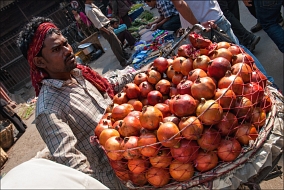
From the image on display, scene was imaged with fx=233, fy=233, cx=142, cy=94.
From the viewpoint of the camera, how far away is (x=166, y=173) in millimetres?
1414

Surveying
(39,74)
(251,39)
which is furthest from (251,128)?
(251,39)

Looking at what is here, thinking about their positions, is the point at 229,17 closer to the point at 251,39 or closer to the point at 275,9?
the point at 251,39

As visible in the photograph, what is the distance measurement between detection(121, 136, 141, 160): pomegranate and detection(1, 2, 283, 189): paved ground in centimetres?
183

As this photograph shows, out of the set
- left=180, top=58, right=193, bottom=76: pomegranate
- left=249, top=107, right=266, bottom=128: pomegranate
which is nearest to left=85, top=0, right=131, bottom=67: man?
left=180, top=58, right=193, bottom=76: pomegranate

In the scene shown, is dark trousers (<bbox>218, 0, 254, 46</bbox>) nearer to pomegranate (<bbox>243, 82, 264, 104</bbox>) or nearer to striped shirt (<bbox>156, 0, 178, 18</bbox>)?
striped shirt (<bbox>156, 0, 178, 18</bbox>)

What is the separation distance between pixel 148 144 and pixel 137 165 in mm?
159

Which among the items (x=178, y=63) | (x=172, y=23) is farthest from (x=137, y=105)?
(x=172, y=23)

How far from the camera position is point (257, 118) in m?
1.42

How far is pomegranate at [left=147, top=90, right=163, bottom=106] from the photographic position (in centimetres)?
175

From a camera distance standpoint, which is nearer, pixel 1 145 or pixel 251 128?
pixel 251 128

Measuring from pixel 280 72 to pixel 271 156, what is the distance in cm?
274

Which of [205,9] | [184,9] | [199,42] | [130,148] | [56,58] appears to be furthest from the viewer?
[205,9]

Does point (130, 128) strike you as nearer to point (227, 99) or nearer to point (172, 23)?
point (227, 99)

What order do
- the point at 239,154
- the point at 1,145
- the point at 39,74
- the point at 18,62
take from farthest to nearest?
the point at 18,62
the point at 1,145
the point at 39,74
the point at 239,154
